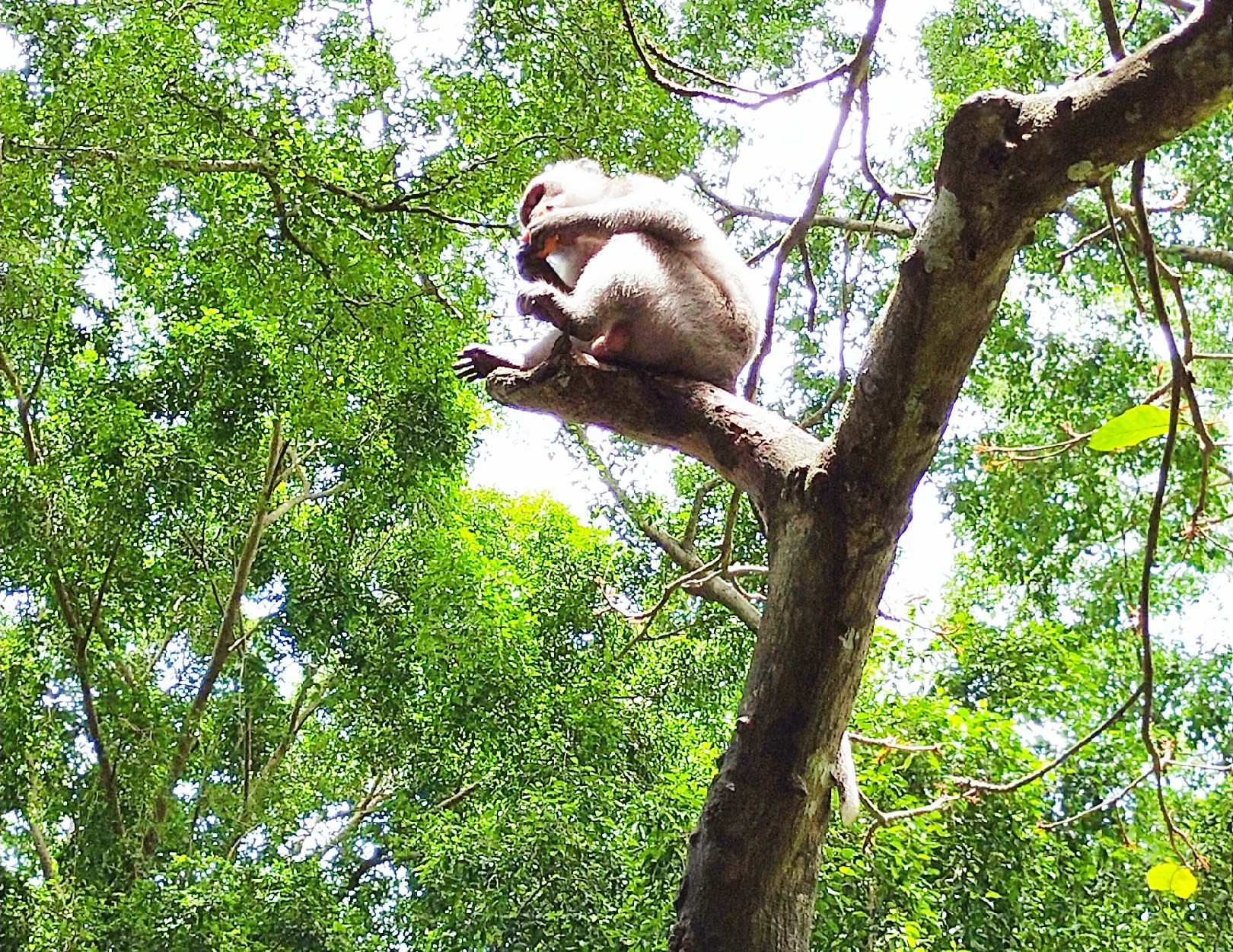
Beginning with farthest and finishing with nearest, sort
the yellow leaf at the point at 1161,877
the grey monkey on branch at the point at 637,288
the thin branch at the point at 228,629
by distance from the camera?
the thin branch at the point at 228,629 < the grey monkey on branch at the point at 637,288 < the yellow leaf at the point at 1161,877

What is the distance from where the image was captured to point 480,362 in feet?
8.02

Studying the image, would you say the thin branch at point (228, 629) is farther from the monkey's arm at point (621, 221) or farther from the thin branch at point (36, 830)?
the monkey's arm at point (621, 221)

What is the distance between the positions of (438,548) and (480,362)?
427 cm

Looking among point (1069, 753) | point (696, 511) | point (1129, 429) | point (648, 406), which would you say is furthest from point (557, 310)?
point (696, 511)

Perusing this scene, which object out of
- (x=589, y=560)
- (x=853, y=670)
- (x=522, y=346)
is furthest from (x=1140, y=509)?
(x=853, y=670)

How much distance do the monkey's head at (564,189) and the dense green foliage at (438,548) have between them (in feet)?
2.76

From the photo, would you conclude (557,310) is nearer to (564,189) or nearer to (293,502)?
(564,189)

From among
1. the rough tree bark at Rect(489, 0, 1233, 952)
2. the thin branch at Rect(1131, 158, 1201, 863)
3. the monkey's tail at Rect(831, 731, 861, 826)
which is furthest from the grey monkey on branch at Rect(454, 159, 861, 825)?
the thin branch at Rect(1131, 158, 1201, 863)

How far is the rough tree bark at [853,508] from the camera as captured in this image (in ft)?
5.32

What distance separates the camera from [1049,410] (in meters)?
7.14

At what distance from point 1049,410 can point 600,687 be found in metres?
2.89

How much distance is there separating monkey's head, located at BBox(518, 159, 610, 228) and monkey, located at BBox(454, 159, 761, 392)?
0.03 meters

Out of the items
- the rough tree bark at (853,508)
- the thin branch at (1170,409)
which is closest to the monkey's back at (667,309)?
the rough tree bark at (853,508)

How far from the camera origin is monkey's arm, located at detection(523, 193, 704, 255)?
9.84 ft
